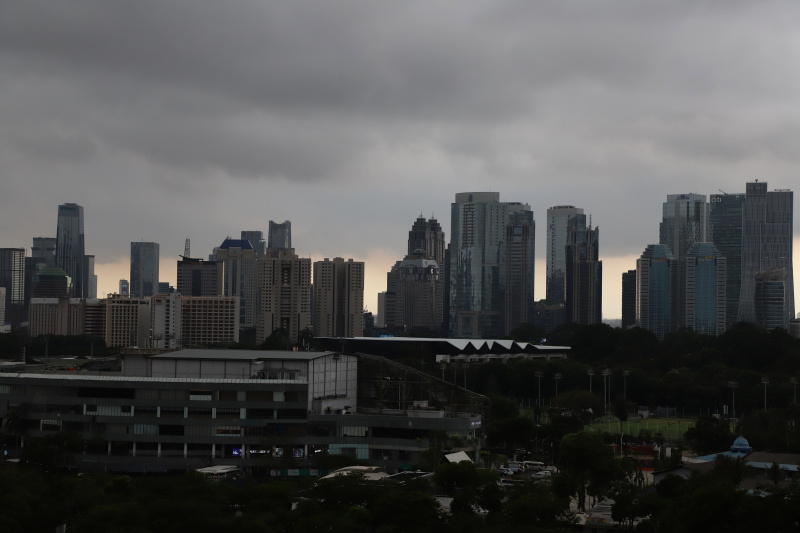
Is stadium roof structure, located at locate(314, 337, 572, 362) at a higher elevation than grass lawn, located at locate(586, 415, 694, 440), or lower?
higher

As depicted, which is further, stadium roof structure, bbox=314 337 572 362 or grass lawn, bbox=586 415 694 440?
stadium roof structure, bbox=314 337 572 362

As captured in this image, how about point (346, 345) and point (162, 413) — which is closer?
point (162, 413)

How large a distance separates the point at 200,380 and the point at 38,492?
2567 centimetres

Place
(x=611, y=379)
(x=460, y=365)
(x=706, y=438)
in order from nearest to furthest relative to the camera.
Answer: (x=706, y=438), (x=611, y=379), (x=460, y=365)

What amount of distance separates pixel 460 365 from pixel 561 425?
60.7 metres

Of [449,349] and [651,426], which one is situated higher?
[449,349]

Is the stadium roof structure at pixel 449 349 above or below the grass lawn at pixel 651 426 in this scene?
above

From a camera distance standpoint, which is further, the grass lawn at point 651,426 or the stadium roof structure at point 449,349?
the stadium roof structure at point 449,349

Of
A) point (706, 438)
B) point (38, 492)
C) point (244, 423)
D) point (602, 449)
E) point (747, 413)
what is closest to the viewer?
point (38, 492)

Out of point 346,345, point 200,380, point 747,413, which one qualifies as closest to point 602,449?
point 200,380

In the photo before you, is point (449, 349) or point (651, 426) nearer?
point (651, 426)

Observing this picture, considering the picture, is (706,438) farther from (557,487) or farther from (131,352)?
(131,352)

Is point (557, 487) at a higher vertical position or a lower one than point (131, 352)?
lower

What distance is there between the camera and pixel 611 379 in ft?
468
